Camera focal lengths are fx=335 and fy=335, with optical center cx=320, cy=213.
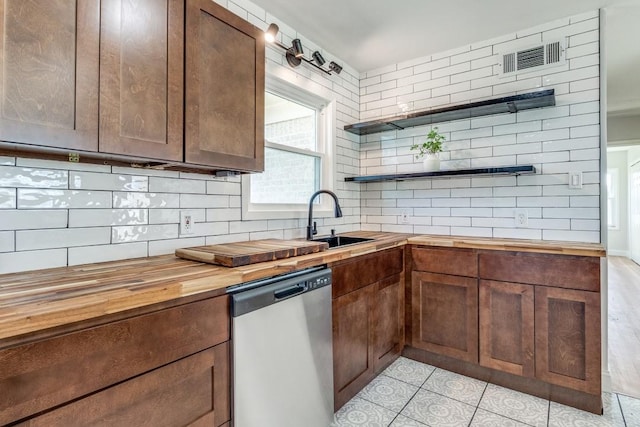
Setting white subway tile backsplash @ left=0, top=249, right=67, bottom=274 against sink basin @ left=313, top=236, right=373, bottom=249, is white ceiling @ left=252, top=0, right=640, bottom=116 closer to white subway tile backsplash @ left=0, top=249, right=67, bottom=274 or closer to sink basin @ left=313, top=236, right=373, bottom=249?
sink basin @ left=313, top=236, right=373, bottom=249

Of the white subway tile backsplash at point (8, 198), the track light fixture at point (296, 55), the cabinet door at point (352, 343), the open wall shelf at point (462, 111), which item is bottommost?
the cabinet door at point (352, 343)

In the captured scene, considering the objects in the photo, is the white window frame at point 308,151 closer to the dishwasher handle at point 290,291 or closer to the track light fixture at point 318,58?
the track light fixture at point 318,58

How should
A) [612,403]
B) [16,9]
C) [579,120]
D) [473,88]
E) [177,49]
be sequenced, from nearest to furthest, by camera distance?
[16,9]
[177,49]
[612,403]
[579,120]
[473,88]

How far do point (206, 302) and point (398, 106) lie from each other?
2.54 meters

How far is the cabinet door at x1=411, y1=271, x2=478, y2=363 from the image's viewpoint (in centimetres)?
224

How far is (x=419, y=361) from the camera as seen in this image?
2.53 metres

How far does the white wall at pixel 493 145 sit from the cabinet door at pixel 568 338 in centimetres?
54

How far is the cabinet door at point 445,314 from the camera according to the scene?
88.4 inches

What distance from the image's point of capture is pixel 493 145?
2609 mm

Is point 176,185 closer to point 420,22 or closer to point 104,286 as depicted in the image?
point 104,286

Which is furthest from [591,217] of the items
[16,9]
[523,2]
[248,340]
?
[16,9]

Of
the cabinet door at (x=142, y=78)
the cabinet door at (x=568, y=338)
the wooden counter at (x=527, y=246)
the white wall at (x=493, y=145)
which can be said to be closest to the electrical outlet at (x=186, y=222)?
the cabinet door at (x=142, y=78)

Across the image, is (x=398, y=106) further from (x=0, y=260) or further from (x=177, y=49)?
(x=0, y=260)

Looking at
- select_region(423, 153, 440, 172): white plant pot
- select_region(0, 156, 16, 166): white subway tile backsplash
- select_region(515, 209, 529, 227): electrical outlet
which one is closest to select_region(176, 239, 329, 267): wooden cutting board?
select_region(0, 156, 16, 166): white subway tile backsplash
